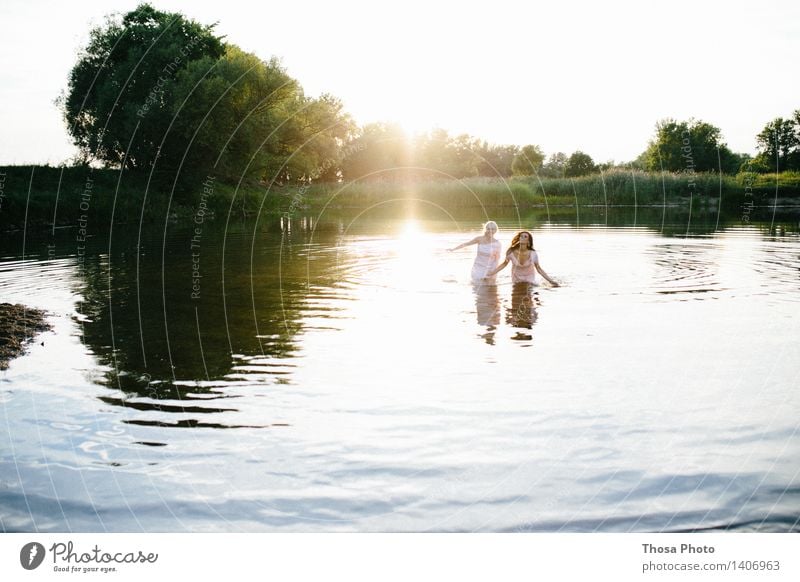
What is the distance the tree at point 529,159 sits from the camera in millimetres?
89338

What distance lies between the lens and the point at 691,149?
48094 millimetres

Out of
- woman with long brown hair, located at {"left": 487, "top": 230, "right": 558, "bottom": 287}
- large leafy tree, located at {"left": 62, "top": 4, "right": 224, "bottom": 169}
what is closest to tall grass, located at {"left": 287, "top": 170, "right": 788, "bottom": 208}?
large leafy tree, located at {"left": 62, "top": 4, "right": 224, "bottom": 169}

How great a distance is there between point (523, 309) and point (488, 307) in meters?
A: 0.81

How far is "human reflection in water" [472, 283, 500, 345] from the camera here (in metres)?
13.9

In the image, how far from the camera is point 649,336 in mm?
13391

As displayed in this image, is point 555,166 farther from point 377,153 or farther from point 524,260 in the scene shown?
point 524,260

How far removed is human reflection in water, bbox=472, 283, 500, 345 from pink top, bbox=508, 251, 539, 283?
67cm

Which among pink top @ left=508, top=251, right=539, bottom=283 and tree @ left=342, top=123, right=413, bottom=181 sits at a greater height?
tree @ left=342, top=123, right=413, bottom=181

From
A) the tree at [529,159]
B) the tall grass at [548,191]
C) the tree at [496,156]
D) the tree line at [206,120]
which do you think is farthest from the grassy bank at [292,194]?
the tree at [496,156]

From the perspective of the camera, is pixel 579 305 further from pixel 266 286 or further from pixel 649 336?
pixel 266 286

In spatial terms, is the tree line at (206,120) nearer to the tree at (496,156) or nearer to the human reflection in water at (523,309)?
the human reflection in water at (523,309)

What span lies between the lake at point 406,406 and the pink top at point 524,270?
0.98 metres

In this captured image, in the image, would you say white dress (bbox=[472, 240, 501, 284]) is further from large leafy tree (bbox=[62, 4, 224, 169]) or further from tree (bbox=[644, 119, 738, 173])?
large leafy tree (bbox=[62, 4, 224, 169])
